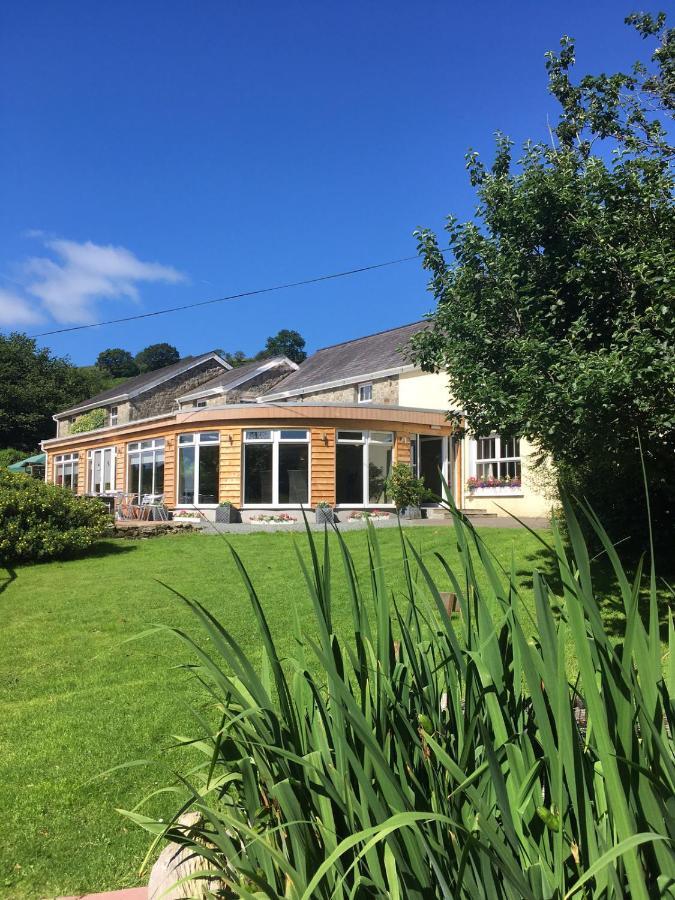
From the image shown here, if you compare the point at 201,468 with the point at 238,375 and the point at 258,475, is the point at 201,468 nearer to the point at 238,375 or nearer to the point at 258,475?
the point at 258,475

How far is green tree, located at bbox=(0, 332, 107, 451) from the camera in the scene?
48.5 m

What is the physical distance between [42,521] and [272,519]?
665cm

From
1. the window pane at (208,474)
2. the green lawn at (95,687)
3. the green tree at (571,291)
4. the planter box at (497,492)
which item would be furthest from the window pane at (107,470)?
the green tree at (571,291)

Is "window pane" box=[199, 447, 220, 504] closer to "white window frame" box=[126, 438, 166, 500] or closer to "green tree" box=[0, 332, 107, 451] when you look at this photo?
"white window frame" box=[126, 438, 166, 500]

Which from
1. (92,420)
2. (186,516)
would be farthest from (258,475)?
(92,420)

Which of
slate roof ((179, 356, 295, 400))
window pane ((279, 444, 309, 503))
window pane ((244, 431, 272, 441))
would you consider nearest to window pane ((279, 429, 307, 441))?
window pane ((279, 444, 309, 503))

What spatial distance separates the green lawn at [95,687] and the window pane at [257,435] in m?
6.88

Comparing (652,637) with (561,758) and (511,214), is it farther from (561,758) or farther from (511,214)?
(511,214)

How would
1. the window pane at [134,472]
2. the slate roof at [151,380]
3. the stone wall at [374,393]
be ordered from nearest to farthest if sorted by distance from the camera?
the stone wall at [374,393], the window pane at [134,472], the slate roof at [151,380]

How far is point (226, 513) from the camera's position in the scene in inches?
706

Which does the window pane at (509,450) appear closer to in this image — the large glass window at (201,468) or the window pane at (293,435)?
the window pane at (293,435)

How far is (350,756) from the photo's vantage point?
1.33 metres

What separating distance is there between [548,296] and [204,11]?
318 inches

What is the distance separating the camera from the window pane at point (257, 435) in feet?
61.3
